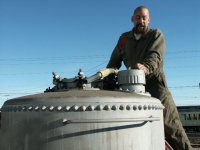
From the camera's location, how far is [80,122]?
2922mm

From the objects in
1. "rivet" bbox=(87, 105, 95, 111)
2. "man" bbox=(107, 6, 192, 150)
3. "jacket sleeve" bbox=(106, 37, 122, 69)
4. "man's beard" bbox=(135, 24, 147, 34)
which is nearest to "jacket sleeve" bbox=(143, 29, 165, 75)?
"man" bbox=(107, 6, 192, 150)

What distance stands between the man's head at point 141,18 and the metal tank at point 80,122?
1.49 meters

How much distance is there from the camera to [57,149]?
9.66 ft

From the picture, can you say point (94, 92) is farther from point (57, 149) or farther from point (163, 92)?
point (163, 92)

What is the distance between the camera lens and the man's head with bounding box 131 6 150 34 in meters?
4.53

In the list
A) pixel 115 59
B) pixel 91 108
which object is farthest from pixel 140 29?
pixel 91 108

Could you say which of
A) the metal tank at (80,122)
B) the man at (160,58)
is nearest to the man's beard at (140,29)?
the man at (160,58)

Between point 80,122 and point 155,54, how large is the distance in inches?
64.2

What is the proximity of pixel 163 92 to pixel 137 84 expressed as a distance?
1.08 m

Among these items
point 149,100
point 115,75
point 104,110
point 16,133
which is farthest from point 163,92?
point 16,133

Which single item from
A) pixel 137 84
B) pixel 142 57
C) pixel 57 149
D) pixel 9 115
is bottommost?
pixel 57 149

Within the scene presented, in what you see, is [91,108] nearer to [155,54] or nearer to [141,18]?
[155,54]

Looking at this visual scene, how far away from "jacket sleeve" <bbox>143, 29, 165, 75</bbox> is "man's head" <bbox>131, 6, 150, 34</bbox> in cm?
16

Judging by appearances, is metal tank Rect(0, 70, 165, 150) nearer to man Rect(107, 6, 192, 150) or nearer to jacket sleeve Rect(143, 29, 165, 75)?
jacket sleeve Rect(143, 29, 165, 75)
